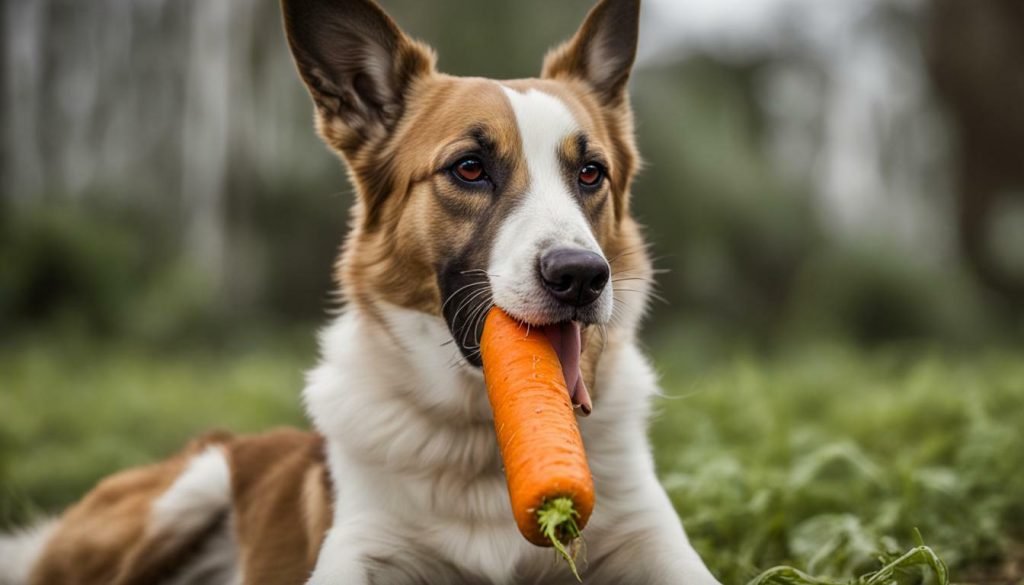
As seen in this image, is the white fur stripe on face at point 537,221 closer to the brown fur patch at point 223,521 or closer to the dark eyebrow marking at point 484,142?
the dark eyebrow marking at point 484,142

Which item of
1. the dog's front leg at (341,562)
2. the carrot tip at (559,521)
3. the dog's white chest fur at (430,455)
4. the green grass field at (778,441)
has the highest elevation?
the carrot tip at (559,521)

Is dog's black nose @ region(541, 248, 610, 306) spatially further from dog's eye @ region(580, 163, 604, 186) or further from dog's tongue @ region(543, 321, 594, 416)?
dog's eye @ region(580, 163, 604, 186)

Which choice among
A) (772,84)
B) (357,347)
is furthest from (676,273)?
(357,347)

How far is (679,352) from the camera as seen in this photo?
10391mm

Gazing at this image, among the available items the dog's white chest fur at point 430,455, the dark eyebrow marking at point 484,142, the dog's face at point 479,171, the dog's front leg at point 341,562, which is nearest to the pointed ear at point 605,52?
the dog's face at point 479,171

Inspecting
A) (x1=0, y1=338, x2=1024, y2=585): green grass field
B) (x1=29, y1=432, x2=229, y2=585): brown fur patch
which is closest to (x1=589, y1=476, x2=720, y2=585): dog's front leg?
(x1=0, y1=338, x2=1024, y2=585): green grass field

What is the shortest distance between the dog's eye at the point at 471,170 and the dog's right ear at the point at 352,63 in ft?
1.74

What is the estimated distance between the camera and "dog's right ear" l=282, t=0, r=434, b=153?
3789mm

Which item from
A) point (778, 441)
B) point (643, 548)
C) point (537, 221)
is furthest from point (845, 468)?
point (537, 221)

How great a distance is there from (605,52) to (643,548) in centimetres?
197

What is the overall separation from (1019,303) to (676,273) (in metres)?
3.83

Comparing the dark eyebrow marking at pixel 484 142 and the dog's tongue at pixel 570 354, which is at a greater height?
the dark eyebrow marking at pixel 484 142

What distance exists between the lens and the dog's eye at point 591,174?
3664 millimetres

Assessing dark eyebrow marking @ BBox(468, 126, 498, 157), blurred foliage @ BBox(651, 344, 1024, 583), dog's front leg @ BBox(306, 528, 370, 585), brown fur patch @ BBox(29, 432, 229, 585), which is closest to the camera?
dog's front leg @ BBox(306, 528, 370, 585)
